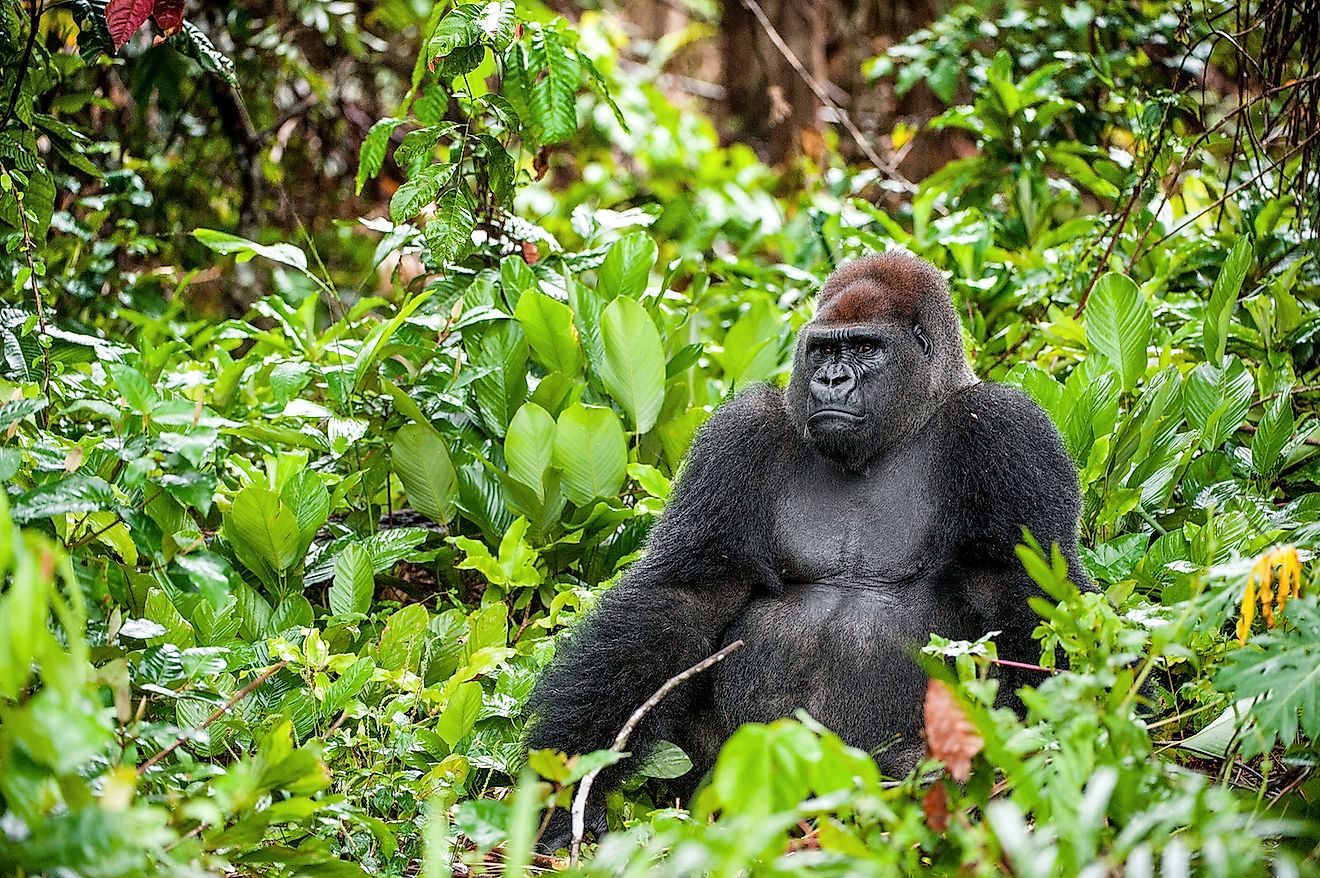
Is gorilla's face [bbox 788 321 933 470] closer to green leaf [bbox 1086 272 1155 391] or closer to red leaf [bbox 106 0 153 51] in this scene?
green leaf [bbox 1086 272 1155 391]

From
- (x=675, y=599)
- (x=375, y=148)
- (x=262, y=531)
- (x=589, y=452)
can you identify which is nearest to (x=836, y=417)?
(x=675, y=599)

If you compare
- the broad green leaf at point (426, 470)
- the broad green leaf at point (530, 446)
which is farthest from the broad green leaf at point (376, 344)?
the broad green leaf at point (530, 446)

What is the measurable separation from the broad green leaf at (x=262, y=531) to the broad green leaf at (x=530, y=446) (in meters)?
0.72

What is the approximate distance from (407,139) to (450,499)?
118 cm

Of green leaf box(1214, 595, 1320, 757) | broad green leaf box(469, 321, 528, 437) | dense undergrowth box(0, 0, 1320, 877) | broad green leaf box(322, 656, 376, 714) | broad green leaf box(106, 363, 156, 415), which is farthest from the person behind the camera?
broad green leaf box(469, 321, 528, 437)

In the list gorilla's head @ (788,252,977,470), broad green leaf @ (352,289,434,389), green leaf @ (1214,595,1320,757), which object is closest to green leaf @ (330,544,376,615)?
broad green leaf @ (352,289,434,389)

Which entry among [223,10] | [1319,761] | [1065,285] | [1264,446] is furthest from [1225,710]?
[223,10]

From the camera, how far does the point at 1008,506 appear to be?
3.31m

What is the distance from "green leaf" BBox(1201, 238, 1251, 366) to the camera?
4.27 m

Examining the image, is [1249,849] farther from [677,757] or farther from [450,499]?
[450,499]

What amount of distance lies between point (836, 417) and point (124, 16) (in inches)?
84.0

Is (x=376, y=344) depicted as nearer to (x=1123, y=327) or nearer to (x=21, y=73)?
(x=21, y=73)

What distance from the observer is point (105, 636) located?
2.43 meters

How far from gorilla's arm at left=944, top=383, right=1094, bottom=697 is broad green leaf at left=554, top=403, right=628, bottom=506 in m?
1.15
